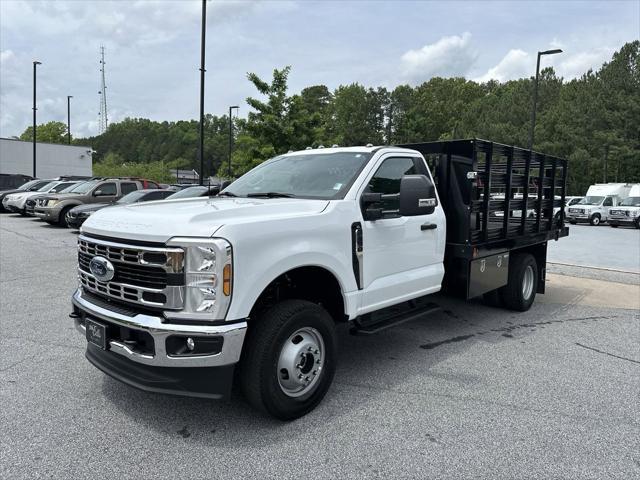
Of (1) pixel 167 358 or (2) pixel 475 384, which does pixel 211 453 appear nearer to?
(1) pixel 167 358

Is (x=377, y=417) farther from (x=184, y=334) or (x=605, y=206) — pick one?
(x=605, y=206)

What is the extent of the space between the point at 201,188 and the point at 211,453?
12.7 metres

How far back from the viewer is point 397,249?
4.55 meters

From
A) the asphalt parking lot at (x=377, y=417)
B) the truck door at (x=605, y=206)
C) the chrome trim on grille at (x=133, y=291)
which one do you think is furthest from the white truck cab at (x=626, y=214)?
the chrome trim on grille at (x=133, y=291)

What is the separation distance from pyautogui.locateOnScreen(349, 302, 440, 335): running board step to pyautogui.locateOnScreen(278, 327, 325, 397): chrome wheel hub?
0.63 metres

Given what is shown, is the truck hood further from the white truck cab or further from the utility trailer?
the white truck cab

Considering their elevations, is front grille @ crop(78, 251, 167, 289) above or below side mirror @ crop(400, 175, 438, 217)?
below

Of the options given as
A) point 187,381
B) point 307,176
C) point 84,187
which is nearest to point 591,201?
point 84,187

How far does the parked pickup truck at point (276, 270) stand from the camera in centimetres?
312

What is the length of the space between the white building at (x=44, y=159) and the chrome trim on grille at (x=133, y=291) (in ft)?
163

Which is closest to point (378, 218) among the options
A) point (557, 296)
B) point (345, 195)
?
point (345, 195)

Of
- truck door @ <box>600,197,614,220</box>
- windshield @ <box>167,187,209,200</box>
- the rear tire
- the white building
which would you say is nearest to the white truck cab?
truck door @ <box>600,197,614,220</box>

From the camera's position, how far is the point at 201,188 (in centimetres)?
1520

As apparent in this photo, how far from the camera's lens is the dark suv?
16.9 meters
